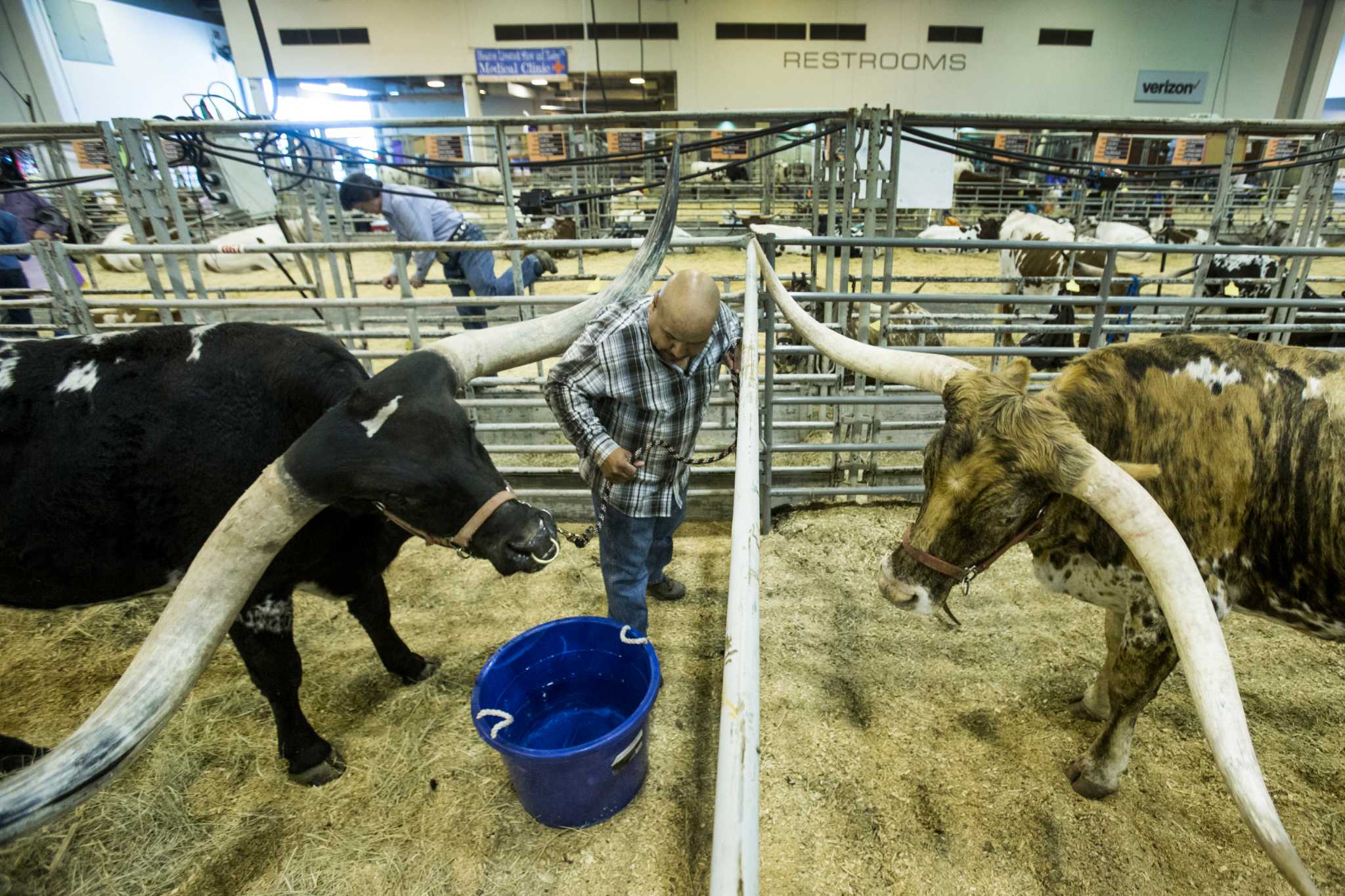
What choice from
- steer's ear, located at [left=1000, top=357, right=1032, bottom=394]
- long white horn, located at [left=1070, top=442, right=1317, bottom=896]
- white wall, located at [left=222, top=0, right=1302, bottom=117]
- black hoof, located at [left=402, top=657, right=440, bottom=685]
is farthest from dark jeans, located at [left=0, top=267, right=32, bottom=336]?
white wall, located at [left=222, top=0, right=1302, bottom=117]

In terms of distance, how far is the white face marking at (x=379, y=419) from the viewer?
1.68 metres

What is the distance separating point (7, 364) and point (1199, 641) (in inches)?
130

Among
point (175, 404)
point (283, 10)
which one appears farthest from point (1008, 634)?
point (283, 10)

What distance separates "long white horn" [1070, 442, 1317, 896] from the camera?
2.89ft

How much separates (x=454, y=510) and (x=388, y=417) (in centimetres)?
31

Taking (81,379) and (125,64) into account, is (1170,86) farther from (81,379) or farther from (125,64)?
(125,64)

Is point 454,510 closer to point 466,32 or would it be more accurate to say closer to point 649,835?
point 649,835

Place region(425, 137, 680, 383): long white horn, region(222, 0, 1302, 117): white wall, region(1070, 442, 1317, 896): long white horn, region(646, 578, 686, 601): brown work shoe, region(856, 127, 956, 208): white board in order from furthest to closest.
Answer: region(222, 0, 1302, 117): white wall
region(856, 127, 956, 208): white board
region(646, 578, 686, 601): brown work shoe
region(425, 137, 680, 383): long white horn
region(1070, 442, 1317, 896): long white horn

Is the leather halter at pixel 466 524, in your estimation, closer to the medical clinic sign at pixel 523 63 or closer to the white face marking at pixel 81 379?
the white face marking at pixel 81 379

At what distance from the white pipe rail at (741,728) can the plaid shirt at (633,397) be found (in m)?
1.18

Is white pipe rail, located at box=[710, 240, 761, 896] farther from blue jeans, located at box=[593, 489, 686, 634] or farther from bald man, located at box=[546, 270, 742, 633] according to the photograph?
blue jeans, located at box=[593, 489, 686, 634]

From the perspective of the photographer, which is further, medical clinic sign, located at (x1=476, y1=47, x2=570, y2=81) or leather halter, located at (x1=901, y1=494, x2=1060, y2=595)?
medical clinic sign, located at (x1=476, y1=47, x2=570, y2=81)

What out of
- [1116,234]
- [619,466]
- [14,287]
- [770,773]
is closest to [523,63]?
[14,287]

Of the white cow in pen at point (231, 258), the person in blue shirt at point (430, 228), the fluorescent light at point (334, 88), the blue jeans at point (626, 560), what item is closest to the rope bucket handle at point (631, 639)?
the blue jeans at point (626, 560)
